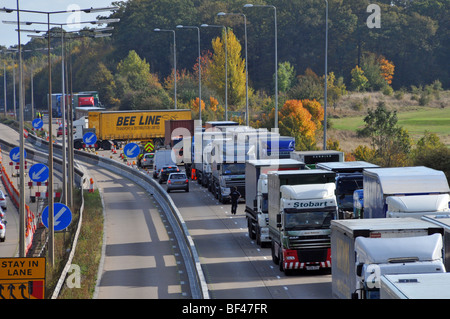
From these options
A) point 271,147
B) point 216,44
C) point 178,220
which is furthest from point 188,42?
point 178,220

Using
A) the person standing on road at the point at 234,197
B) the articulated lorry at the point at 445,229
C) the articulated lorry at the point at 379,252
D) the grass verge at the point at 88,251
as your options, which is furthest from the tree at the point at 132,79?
the articulated lorry at the point at 379,252

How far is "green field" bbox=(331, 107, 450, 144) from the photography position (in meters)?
86.3

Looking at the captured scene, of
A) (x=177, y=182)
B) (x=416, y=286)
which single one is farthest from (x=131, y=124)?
(x=416, y=286)

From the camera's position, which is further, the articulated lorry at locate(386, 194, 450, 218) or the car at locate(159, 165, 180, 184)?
the car at locate(159, 165, 180, 184)

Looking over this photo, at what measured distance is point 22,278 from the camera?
17.8 meters

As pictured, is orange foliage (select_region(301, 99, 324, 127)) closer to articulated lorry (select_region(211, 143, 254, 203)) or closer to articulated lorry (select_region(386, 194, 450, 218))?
articulated lorry (select_region(211, 143, 254, 203))

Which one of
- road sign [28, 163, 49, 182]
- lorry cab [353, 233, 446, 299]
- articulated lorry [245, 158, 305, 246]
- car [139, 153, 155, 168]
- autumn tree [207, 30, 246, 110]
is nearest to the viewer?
lorry cab [353, 233, 446, 299]

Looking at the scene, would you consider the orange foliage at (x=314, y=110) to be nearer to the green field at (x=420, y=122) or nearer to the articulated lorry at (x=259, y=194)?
the green field at (x=420, y=122)

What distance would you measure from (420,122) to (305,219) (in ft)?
236

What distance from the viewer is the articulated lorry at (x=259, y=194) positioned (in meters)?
31.4

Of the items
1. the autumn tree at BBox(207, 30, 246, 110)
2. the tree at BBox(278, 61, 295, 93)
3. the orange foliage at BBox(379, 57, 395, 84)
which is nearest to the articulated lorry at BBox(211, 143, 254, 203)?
the autumn tree at BBox(207, 30, 246, 110)

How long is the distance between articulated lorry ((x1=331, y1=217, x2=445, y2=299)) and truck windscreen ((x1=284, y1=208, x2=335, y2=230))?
589cm

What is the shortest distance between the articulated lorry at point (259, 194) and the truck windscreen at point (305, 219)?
16.8 ft

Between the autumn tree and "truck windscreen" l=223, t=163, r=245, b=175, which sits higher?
the autumn tree
